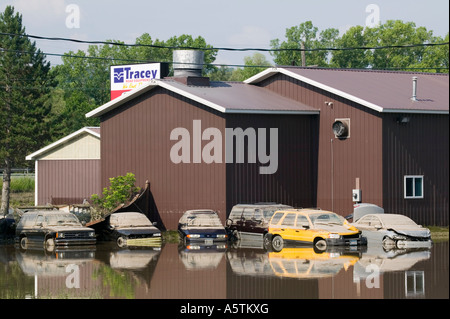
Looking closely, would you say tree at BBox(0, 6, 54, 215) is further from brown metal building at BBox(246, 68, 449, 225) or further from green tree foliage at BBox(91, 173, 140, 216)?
brown metal building at BBox(246, 68, 449, 225)

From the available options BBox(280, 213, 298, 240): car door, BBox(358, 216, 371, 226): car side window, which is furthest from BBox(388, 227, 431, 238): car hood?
BBox(280, 213, 298, 240): car door

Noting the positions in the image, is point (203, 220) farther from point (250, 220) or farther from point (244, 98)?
point (244, 98)

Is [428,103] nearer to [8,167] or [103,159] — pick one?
[103,159]

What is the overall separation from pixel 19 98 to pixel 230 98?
4297cm

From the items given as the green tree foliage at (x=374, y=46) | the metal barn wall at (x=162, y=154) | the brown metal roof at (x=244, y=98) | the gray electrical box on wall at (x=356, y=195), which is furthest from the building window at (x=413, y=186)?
the green tree foliage at (x=374, y=46)

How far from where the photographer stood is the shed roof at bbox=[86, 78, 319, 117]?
4544cm

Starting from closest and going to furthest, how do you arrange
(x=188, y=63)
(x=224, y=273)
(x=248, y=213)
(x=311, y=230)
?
(x=224, y=273), (x=311, y=230), (x=248, y=213), (x=188, y=63)

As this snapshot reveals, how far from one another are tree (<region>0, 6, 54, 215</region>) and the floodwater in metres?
48.2

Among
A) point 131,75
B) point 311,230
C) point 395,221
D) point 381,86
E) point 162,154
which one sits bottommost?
point 311,230

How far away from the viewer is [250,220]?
41.4 metres

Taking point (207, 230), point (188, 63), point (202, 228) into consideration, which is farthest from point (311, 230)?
point (188, 63)

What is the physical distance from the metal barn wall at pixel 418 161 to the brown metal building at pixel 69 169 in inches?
802

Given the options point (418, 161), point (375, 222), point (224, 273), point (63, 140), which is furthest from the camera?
point (63, 140)
